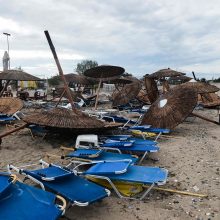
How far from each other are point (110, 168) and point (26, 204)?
1605 mm

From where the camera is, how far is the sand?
13.4 feet

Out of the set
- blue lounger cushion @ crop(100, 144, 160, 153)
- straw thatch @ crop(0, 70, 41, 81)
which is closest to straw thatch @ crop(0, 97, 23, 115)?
straw thatch @ crop(0, 70, 41, 81)

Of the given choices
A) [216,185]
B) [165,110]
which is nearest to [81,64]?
[165,110]

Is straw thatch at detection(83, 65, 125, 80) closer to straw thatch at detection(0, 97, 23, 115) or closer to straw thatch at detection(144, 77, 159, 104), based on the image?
straw thatch at detection(0, 97, 23, 115)

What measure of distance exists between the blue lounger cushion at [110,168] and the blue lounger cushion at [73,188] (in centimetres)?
33

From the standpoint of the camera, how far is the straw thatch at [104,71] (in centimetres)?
1089

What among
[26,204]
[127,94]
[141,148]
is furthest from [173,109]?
[127,94]

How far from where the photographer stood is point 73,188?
4078mm

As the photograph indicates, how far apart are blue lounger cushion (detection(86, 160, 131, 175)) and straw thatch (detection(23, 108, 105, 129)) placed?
6.59 ft

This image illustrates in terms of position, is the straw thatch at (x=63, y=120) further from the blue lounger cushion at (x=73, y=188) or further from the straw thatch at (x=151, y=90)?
the straw thatch at (x=151, y=90)

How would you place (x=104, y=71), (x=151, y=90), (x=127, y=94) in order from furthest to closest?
(x=127, y=94), (x=151, y=90), (x=104, y=71)

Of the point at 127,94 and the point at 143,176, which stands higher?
the point at 127,94

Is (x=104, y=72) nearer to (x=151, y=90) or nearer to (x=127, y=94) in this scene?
(x=151, y=90)

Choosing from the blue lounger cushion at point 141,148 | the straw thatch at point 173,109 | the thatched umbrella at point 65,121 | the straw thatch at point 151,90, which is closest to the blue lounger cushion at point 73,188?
the blue lounger cushion at point 141,148
